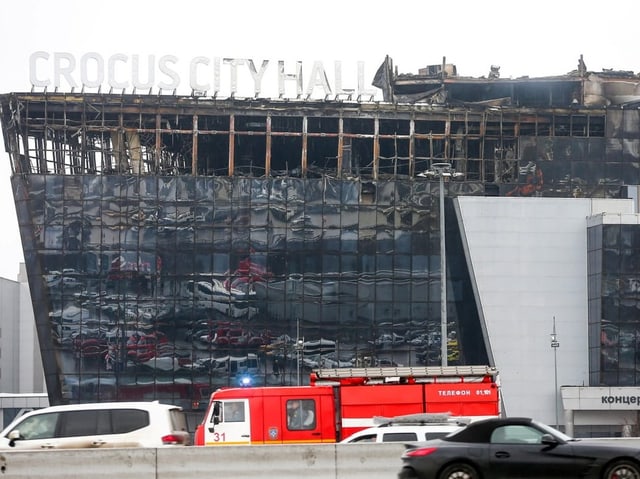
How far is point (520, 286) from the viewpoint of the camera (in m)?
92.1

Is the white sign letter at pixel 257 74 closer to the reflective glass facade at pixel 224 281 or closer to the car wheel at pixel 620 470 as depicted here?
the reflective glass facade at pixel 224 281

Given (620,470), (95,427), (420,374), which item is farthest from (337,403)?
(620,470)

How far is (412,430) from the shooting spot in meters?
36.7

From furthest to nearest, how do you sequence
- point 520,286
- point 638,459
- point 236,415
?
point 520,286
point 236,415
point 638,459

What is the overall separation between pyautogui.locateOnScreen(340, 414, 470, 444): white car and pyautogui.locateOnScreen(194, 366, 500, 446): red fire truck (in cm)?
789

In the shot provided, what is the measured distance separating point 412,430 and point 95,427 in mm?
8166

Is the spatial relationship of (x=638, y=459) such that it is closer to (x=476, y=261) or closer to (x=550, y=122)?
(x=476, y=261)

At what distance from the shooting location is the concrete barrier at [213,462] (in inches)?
1237

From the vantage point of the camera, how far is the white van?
3534 centimetres

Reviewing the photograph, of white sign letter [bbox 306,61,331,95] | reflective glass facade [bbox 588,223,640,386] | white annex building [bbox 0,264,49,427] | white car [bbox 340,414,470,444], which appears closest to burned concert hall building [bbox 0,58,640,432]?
reflective glass facade [bbox 588,223,640,386]

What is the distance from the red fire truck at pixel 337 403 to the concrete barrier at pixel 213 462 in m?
12.3

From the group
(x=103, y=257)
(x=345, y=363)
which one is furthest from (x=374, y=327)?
(x=103, y=257)

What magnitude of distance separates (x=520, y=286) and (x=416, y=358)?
8.37m

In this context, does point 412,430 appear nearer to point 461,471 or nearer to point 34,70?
point 461,471
